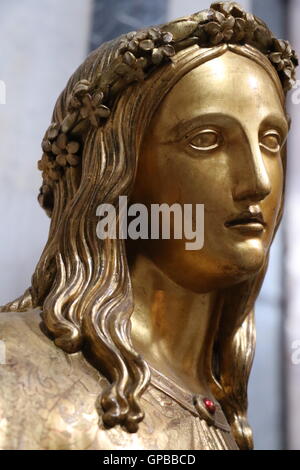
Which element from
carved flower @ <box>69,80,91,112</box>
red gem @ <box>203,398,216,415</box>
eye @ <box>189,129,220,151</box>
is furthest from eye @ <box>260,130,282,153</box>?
red gem @ <box>203,398,216,415</box>

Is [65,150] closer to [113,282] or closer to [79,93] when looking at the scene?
[79,93]

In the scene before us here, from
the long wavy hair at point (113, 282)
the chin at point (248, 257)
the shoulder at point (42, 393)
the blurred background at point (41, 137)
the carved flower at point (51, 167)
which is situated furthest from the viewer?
the blurred background at point (41, 137)

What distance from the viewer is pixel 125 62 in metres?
1.96

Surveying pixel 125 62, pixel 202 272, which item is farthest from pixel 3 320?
pixel 125 62

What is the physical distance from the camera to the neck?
6.52 feet

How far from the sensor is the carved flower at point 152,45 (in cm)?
196

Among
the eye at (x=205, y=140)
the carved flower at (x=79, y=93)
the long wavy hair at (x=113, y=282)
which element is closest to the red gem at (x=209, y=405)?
the long wavy hair at (x=113, y=282)

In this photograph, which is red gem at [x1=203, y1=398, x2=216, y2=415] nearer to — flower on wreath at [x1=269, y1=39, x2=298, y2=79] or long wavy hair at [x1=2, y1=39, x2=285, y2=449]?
long wavy hair at [x1=2, y1=39, x2=285, y2=449]

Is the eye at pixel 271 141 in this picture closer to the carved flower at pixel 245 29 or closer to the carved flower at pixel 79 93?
the carved flower at pixel 245 29

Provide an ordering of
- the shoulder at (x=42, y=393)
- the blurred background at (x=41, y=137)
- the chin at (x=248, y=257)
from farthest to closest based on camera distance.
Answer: the blurred background at (x=41, y=137) < the chin at (x=248, y=257) < the shoulder at (x=42, y=393)

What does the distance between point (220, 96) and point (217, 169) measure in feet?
0.48

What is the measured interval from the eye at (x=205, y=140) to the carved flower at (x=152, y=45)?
167mm

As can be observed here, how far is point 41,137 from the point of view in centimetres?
303
